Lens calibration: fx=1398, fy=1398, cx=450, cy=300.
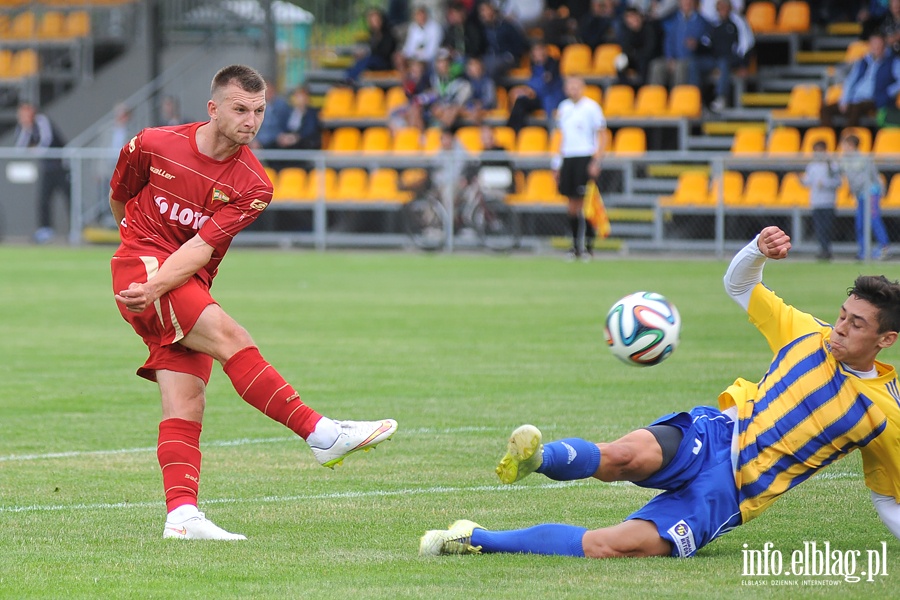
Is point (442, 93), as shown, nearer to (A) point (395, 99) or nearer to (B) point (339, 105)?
(A) point (395, 99)

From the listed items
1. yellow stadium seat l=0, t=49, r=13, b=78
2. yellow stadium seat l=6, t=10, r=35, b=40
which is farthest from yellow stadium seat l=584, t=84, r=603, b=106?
yellow stadium seat l=0, t=49, r=13, b=78

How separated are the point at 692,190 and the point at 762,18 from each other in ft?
18.1

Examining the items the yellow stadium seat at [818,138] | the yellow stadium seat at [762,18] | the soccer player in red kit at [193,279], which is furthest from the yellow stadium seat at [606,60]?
the soccer player in red kit at [193,279]

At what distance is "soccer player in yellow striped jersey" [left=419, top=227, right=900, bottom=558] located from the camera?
5.29 meters

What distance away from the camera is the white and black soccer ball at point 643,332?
6.27m

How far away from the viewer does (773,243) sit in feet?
18.2

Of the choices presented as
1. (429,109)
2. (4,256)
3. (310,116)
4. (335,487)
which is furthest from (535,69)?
(335,487)

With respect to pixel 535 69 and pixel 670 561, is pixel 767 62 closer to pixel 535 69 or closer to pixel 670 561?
pixel 535 69

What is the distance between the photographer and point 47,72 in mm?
32312

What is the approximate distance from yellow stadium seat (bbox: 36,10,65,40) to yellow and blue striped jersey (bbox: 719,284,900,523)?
29499 mm

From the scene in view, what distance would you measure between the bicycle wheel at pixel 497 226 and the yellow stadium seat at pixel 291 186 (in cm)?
354

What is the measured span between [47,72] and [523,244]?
14.0 m

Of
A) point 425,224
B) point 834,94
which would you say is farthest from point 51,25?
point 834,94

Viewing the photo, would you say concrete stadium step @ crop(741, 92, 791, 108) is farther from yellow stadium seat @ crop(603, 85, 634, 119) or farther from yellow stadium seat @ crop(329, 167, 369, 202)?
yellow stadium seat @ crop(329, 167, 369, 202)
